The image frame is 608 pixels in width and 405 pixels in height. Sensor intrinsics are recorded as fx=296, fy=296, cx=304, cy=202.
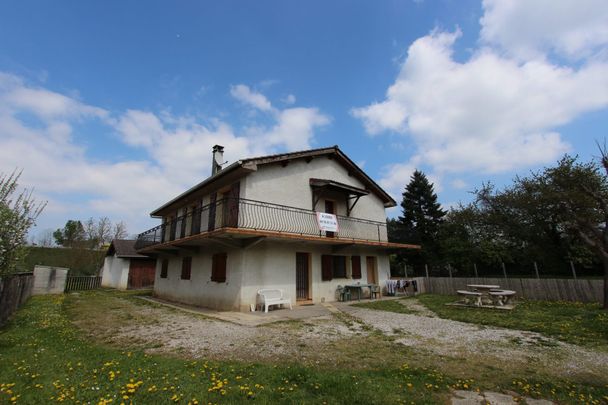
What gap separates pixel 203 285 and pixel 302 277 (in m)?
→ 4.64

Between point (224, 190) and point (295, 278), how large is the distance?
5.21 meters

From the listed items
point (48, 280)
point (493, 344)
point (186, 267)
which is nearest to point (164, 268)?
point (186, 267)

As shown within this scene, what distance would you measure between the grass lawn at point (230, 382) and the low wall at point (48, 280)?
692 inches

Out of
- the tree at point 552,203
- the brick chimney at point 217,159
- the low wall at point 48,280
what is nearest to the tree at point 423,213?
the tree at point 552,203

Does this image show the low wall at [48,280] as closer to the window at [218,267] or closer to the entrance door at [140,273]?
the entrance door at [140,273]

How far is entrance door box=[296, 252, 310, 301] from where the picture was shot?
43.1 ft

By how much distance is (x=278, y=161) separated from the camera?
13.1 meters

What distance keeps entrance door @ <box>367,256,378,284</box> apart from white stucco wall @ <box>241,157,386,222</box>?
2411mm

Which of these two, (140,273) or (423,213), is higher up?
(423,213)

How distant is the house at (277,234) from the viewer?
38.1 feet

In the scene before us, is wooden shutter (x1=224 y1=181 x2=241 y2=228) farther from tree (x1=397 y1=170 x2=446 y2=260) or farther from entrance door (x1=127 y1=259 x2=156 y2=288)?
tree (x1=397 y1=170 x2=446 y2=260)

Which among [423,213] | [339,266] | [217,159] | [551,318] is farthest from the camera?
[423,213]

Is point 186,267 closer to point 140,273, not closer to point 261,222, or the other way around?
point 261,222

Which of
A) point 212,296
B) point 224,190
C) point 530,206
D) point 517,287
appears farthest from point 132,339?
point 530,206
